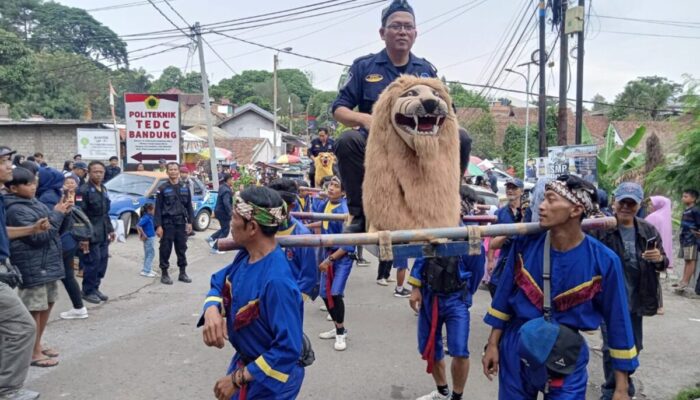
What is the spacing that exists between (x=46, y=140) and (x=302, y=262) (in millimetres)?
19392

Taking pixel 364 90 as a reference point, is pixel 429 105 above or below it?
below

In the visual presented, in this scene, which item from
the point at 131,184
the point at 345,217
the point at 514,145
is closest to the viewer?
the point at 345,217

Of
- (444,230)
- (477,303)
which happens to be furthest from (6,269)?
(477,303)

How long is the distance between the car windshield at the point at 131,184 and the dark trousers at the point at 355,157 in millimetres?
10043

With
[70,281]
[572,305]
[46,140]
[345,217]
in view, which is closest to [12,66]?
[46,140]

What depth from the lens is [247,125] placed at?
47281 mm

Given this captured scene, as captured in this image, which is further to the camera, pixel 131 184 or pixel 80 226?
pixel 131 184

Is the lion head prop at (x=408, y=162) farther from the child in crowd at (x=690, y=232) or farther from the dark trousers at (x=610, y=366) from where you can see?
the child in crowd at (x=690, y=232)

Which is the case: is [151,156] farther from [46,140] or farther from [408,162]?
[46,140]

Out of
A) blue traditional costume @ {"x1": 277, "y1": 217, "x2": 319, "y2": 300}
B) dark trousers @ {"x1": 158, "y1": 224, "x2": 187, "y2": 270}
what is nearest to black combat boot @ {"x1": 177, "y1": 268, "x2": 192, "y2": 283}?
dark trousers @ {"x1": 158, "y1": 224, "x2": 187, "y2": 270}

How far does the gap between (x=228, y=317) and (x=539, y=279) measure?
1.65 m

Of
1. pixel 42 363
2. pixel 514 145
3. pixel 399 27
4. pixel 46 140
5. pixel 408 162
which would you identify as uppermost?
pixel 514 145

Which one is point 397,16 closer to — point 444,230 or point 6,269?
point 444,230

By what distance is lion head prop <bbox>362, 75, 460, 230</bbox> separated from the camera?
8.58 ft
